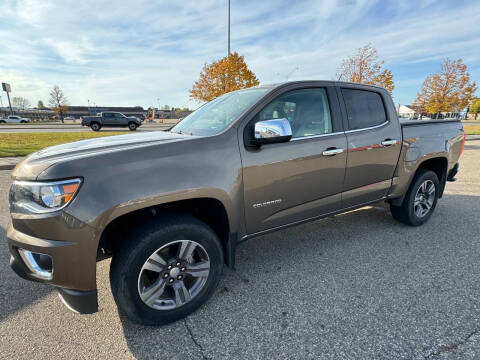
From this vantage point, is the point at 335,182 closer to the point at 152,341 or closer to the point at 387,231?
the point at 387,231

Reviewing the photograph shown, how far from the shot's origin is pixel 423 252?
3.08m

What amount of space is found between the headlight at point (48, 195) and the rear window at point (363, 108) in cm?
258

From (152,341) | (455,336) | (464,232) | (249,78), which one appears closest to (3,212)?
(152,341)

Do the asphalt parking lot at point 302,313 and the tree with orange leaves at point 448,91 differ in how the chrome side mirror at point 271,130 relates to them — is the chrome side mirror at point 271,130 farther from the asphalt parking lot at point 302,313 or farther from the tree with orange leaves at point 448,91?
the tree with orange leaves at point 448,91

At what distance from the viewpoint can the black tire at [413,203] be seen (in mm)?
3551

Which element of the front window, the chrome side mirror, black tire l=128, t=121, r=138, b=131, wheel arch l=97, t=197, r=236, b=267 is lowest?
wheel arch l=97, t=197, r=236, b=267

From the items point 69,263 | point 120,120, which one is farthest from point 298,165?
point 120,120

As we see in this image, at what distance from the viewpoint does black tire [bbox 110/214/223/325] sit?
71.8 inches

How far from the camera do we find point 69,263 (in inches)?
65.9

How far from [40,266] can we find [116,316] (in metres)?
0.74

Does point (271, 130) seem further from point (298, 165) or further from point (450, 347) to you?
point (450, 347)

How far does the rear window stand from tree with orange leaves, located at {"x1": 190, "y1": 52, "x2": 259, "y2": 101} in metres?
13.0

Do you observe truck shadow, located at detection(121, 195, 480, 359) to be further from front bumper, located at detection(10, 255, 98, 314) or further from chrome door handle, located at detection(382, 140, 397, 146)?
chrome door handle, located at detection(382, 140, 397, 146)

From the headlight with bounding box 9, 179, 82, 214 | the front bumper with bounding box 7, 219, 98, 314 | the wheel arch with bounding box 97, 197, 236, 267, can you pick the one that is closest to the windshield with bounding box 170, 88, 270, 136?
the wheel arch with bounding box 97, 197, 236, 267
